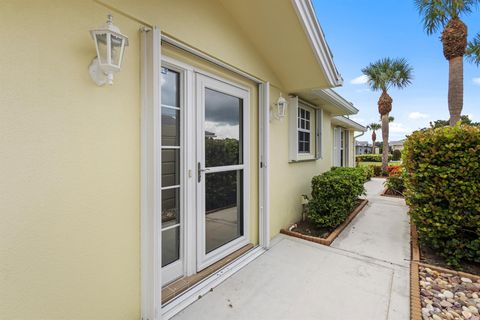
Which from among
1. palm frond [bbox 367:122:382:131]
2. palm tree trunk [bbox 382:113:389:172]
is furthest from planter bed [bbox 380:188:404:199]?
palm frond [bbox 367:122:382:131]

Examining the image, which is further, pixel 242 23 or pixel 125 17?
pixel 242 23

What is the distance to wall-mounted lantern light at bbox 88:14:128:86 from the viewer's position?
1791 mm

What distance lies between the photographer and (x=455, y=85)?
27.5ft

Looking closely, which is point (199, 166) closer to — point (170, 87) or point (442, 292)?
point (170, 87)

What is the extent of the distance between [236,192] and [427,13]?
1082 cm

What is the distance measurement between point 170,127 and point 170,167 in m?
0.48

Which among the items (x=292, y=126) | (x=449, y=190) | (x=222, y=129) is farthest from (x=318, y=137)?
(x=222, y=129)

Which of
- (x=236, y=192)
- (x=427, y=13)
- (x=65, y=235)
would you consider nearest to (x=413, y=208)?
(x=236, y=192)

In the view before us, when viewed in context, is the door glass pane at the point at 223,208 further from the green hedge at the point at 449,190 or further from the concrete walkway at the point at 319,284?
the green hedge at the point at 449,190

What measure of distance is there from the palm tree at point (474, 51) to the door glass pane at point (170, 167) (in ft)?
46.3

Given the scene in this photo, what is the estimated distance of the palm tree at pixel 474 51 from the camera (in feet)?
33.6

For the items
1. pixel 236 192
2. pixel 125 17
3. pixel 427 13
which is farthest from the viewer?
pixel 427 13

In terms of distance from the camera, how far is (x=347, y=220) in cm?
561

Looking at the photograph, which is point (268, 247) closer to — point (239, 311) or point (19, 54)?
A: point (239, 311)
